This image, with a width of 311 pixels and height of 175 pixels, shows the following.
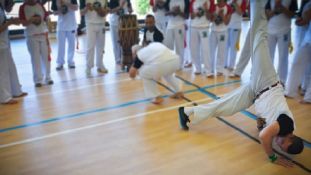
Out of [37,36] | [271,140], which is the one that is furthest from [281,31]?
[37,36]

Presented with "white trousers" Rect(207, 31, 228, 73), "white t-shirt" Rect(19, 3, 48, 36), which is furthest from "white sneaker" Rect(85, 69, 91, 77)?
"white trousers" Rect(207, 31, 228, 73)

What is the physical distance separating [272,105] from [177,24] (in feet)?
10.4

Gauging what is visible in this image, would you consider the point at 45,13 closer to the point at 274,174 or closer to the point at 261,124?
the point at 261,124

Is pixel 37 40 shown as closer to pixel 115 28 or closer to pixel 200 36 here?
pixel 115 28

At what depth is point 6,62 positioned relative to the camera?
4684mm

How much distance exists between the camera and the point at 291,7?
15.5 feet

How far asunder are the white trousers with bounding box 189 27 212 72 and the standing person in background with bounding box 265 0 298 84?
1166 mm

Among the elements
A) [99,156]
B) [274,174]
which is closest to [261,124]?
[274,174]

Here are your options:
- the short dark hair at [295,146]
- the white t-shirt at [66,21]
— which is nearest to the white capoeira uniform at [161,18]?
the white t-shirt at [66,21]

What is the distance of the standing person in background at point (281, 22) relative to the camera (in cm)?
471

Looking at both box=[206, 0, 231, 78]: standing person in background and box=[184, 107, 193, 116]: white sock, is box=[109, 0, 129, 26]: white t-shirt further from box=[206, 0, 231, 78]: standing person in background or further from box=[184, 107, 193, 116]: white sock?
box=[184, 107, 193, 116]: white sock

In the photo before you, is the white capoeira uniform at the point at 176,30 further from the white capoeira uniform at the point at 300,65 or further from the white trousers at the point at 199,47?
the white capoeira uniform at the point at 300,65

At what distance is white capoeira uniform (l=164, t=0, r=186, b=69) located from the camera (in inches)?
231

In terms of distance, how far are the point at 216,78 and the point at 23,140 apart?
3428 mm
